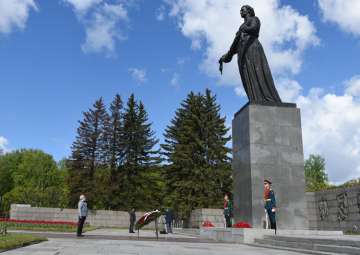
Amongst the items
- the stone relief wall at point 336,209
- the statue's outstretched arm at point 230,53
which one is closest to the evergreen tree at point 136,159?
the stone relief wall at point 336,209

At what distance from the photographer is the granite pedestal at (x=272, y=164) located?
545 inches

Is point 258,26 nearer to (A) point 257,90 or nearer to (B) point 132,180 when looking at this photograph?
(A) point 257,90

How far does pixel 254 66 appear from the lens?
15609 mm

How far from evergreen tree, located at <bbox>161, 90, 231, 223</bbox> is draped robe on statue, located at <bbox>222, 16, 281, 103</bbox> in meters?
23.9

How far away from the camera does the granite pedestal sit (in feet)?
45.4

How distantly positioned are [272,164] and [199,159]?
2822cm

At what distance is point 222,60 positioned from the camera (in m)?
17.2

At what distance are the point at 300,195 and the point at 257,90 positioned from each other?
4.13 meters

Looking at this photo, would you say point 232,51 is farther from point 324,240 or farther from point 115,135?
point 115,135

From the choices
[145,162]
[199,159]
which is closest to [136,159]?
[145,162]

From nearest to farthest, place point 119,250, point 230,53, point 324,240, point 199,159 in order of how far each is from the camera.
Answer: point 119,250, point 324,240, point 230,53, point 199,159

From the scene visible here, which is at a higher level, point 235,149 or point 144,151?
point 144,151

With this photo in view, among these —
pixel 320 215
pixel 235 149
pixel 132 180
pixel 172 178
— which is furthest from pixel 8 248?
pixel 132 180

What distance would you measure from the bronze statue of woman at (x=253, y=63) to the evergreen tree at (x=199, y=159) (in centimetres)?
2393
